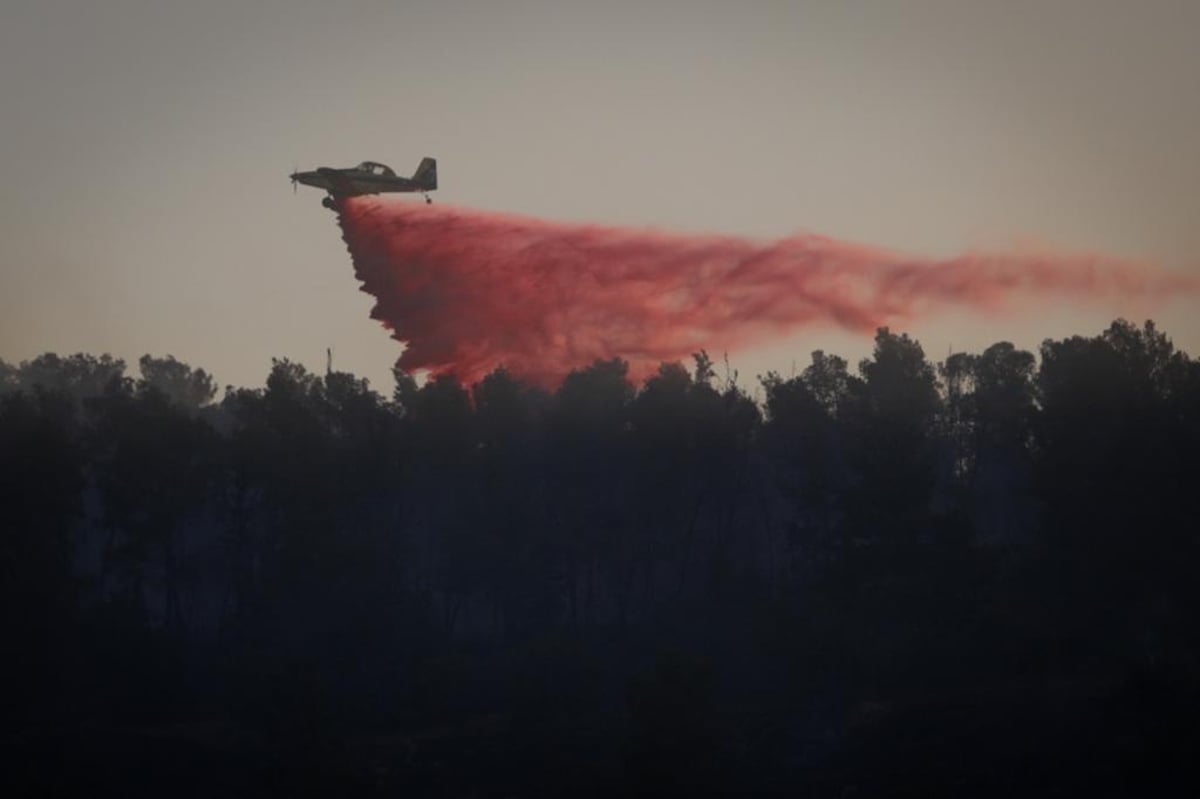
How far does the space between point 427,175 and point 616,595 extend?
101 ft

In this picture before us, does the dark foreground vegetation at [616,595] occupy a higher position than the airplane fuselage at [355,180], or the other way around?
the airplane fuselage at [355,180]

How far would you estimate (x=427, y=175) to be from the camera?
4596 inches

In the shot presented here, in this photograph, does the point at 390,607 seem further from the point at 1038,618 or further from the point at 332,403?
the point at 1038,618

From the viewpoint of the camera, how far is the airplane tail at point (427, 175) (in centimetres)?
11588

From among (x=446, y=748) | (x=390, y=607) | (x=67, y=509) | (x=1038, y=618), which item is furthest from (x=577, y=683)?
(x=67, y=509)

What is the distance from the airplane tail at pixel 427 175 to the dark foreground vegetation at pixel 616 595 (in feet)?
46.9

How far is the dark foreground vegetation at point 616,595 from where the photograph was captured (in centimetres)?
8400

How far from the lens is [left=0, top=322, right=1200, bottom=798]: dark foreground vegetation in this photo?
8400 centimetres

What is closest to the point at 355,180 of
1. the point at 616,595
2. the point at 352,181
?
the point at 352,181

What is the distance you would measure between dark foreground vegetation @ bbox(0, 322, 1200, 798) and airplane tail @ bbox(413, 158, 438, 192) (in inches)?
563

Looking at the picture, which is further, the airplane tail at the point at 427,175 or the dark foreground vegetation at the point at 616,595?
the airplane tail at the point at 427,175

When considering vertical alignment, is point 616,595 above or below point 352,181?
below

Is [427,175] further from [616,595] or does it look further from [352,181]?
[616,595]

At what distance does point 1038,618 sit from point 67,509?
57712 mm
